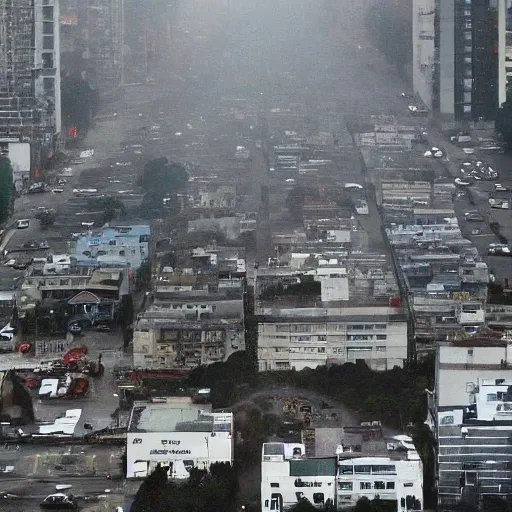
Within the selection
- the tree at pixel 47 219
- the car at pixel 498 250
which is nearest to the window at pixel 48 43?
the tree at pixel 47 219

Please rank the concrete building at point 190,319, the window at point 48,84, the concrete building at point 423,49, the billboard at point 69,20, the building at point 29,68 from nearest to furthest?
1. the concrete building at point 190,319
2. the building at point 29,68
3. the window at point 48,84
4. the concrete building at point 423,49
5. the billboard at point 69,20

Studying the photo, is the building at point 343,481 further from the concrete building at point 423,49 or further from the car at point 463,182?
the concrete building at point 423,49

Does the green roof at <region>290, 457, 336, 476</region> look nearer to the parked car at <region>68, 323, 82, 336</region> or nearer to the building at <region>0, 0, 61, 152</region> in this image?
the parked car at <region>68, 323, 82, 336</region>

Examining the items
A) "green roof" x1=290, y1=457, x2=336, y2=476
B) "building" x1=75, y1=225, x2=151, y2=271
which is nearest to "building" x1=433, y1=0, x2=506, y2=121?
"building" x1=75, y1=225, x2=151, y2=271

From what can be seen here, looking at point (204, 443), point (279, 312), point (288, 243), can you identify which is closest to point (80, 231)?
point (288, 243)

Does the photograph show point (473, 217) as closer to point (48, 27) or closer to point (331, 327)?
point (331, 327)

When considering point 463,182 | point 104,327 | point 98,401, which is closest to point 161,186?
point 463,182

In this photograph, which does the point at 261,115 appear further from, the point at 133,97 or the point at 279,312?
the point at 279,312
